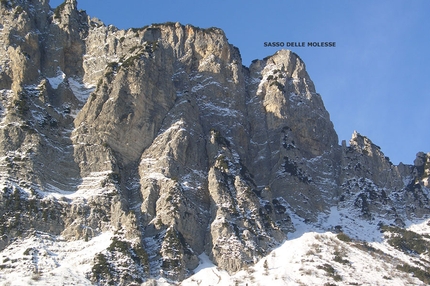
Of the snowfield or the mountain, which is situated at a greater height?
the mountain

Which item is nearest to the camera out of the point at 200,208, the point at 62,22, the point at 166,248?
the point at 166,248

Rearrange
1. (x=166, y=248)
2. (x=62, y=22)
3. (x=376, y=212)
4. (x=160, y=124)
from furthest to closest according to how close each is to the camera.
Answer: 1. (x=62, y=22)
2. (x=376, y=212)
3. (x=160, y=124)
4. (x=166, y=248)

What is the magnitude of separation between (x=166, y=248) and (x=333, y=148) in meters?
68.4

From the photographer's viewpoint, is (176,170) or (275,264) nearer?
(275,264)

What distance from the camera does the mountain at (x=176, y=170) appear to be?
10994 cm

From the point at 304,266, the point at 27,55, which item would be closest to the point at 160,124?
the point at 27,55

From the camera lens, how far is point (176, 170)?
127000 mm

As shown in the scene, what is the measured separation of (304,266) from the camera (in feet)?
371

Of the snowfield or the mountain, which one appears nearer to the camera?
the snowfield

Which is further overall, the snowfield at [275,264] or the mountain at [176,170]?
the mountain at [176,170]

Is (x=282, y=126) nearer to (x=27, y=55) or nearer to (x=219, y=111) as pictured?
(x=219, y=111)

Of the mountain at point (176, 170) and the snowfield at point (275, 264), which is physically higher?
the mountain at point (176, 170)

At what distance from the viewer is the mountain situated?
110 m

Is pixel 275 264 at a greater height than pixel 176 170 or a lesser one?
lesser
